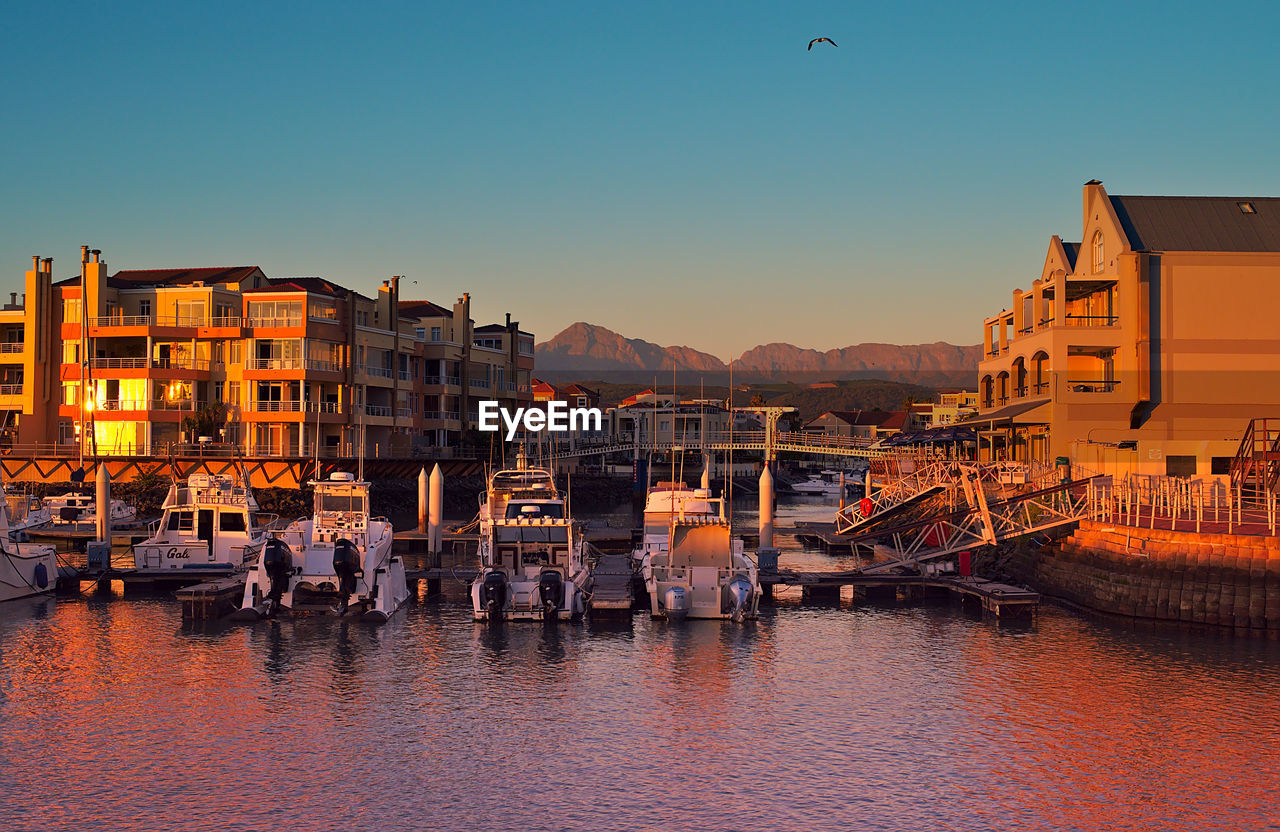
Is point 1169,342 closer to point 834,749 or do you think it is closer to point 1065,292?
point 1065,292

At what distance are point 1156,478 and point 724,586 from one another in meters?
22.6

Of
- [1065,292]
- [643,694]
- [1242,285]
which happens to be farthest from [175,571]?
[1242,285]

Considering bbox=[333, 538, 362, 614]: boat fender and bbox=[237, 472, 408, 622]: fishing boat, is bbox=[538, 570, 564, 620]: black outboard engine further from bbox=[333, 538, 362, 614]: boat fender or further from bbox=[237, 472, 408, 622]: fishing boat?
bbox=[333, 538, 362, 614]: boat fender

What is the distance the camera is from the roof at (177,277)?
274 ft

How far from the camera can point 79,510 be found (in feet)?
207

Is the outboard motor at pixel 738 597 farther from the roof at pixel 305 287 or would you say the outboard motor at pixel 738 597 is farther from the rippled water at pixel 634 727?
the roof at pixel 305 287

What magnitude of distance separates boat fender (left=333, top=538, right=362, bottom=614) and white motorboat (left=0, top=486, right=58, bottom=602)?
11.7 metres

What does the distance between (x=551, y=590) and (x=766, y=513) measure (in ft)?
58.9

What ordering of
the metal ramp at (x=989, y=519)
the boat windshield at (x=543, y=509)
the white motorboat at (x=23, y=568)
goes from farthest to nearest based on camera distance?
1. the metal ramp at (x=989, y=519)
2. the boat windshield at (x=543, y=509)
3. the white motorboat at (x=23, y=568)

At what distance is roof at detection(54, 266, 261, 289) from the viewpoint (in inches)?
3287

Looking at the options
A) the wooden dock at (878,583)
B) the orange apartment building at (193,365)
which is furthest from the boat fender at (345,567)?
the orange apartment building at (193,365)

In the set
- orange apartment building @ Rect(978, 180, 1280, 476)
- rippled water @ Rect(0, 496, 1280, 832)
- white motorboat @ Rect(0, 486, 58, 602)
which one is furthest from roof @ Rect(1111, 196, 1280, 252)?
white motorboat @ Rect(0, 486, 58, 602)

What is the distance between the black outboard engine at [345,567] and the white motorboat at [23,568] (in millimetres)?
11728

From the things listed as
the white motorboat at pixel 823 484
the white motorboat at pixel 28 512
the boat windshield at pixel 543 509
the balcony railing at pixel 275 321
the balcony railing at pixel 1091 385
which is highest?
the balcony railing at pixel 275 321
